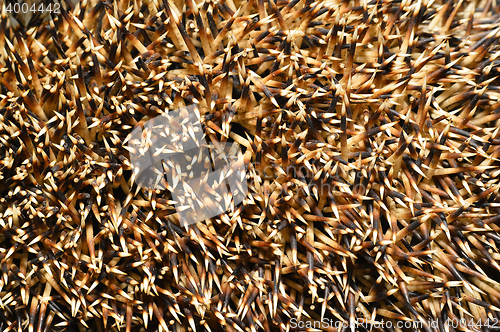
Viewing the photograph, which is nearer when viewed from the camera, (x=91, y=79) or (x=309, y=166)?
(x=309, y=166)

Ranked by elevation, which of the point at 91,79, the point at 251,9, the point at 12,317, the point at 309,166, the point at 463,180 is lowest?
the point at 12,317

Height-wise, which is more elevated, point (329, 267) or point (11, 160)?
point (11, 160)

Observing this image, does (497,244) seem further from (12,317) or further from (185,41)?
(12,317)

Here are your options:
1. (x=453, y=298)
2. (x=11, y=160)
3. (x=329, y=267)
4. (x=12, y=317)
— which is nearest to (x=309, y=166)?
(x=329, y=267)

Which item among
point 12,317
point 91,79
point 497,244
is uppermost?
point 91,79

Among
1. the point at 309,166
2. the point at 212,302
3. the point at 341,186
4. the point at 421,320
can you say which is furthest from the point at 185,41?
the point at 421,320

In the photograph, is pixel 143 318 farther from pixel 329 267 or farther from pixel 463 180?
pixel 463 180
